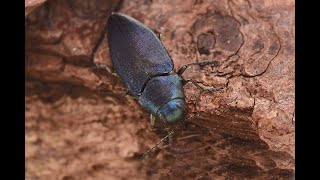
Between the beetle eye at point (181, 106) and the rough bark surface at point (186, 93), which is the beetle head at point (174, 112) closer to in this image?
the beetle eye at point (181, 106)

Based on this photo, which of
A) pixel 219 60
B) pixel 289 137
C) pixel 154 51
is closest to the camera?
pixel 289 137

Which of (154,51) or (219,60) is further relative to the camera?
(154,51)

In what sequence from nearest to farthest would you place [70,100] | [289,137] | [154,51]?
[289,137] < [154,51] < [70,100]

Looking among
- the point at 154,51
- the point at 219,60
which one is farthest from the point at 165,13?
the point at 219,60

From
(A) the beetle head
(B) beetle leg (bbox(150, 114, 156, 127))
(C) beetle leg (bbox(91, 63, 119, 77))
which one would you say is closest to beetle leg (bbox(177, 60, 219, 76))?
(A) the beetle head

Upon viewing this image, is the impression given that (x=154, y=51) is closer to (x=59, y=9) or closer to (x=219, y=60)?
(x=219, y=60)

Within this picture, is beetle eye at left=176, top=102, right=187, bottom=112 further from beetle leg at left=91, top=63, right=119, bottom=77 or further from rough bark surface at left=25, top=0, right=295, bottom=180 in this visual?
beetle leg at left=91, top=63, right=119, bottom=77

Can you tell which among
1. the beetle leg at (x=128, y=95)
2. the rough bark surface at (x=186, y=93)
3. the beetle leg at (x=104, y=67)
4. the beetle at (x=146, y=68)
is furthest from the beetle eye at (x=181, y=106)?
the beetle leg at (x=104, y=67)

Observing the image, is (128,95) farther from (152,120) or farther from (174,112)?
(174,112)
